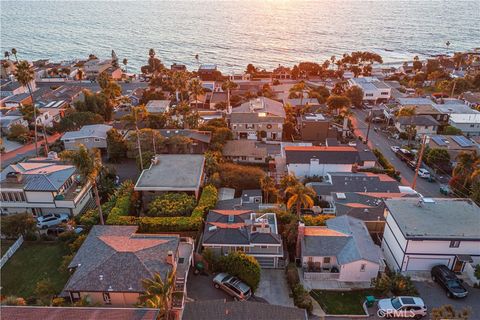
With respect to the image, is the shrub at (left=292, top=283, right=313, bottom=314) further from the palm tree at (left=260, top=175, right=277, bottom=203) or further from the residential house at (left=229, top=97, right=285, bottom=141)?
the residential house at (left=229, top=97, right=285, bottom=141)

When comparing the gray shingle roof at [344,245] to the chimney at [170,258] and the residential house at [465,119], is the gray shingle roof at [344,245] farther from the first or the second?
the residential house at [465,119]

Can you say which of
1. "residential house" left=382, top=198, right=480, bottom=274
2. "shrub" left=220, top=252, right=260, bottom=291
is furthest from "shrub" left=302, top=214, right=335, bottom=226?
"shrub" left=220, top=252, right=260, bottom=291

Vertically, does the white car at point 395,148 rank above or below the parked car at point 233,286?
above

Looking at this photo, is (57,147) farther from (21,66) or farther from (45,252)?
(45,252)

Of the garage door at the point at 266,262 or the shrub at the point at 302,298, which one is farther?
the garage door at the point at 266,262

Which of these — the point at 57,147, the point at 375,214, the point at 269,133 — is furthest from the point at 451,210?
the point at 57,147

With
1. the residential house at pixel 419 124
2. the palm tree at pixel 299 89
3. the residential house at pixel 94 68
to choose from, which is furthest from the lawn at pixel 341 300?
the residential house at pixel 94 68

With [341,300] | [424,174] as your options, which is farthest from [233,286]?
[424,174]
